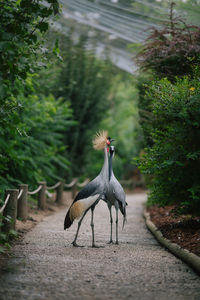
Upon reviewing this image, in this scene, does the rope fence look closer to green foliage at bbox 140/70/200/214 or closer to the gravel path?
the gravel path

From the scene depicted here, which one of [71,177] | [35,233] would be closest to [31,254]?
[35,233]

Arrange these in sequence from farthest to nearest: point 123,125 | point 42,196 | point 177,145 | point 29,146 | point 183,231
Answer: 1. point 123,125
2. point 29,146
3. point 42,196
4. point 183,231
5. point 177,145

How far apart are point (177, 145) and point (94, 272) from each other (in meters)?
3.12

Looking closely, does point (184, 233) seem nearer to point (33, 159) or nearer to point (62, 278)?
point (62, 278)

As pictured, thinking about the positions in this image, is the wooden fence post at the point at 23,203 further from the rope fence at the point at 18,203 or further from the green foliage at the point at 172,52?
the green foliage at the point at 172,52

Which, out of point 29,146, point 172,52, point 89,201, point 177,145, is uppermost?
point 172,52

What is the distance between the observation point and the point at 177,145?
7.92 metres

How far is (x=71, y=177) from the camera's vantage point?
21734 millimetres

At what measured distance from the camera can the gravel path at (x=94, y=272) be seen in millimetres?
4734

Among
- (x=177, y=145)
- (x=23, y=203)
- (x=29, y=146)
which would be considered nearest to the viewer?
(x=177, y=145)

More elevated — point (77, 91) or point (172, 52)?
point (172, 52)

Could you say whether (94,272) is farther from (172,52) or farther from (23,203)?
(172,52)

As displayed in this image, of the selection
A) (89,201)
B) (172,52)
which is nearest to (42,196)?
(172,52)

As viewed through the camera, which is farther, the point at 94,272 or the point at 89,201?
the point at 89,201
